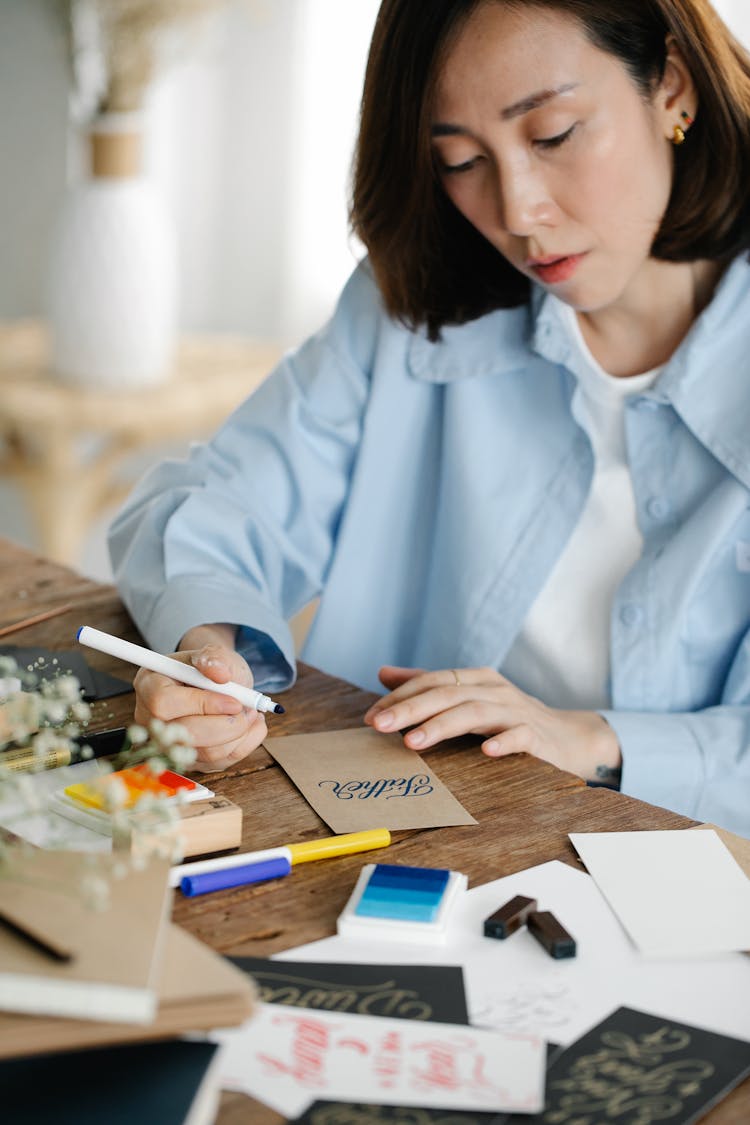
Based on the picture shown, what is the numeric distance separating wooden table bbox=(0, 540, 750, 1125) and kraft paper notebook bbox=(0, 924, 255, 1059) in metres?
0.07

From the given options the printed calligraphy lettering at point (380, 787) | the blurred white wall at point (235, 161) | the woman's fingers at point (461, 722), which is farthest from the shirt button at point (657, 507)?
→ the blurred white wall at point (235, 161)

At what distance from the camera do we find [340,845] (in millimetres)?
832

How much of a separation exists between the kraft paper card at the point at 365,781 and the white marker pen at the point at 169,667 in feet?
0.16

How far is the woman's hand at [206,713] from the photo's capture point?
3.07 ft

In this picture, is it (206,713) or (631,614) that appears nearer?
(206,713)

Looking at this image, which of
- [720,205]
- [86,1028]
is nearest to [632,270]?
[720,205]

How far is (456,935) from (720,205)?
0.79 meters

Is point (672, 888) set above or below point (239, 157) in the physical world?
below

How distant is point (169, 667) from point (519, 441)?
1.76 feet

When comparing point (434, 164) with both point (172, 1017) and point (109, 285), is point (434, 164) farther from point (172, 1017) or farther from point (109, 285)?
point (109, 285)

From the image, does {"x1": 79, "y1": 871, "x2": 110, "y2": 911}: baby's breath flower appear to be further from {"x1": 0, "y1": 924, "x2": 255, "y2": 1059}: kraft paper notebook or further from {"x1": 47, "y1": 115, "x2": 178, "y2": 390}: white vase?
{"x1": 47, "y1": 115, "x2": 178, "y2": 390}: white vase

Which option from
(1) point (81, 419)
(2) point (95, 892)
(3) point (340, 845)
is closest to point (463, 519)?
(3) point (340, 845)

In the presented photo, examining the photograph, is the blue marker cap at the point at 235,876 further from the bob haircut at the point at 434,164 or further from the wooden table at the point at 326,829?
the bob haircut at the point at 434,164

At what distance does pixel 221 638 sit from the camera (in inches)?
44.9
